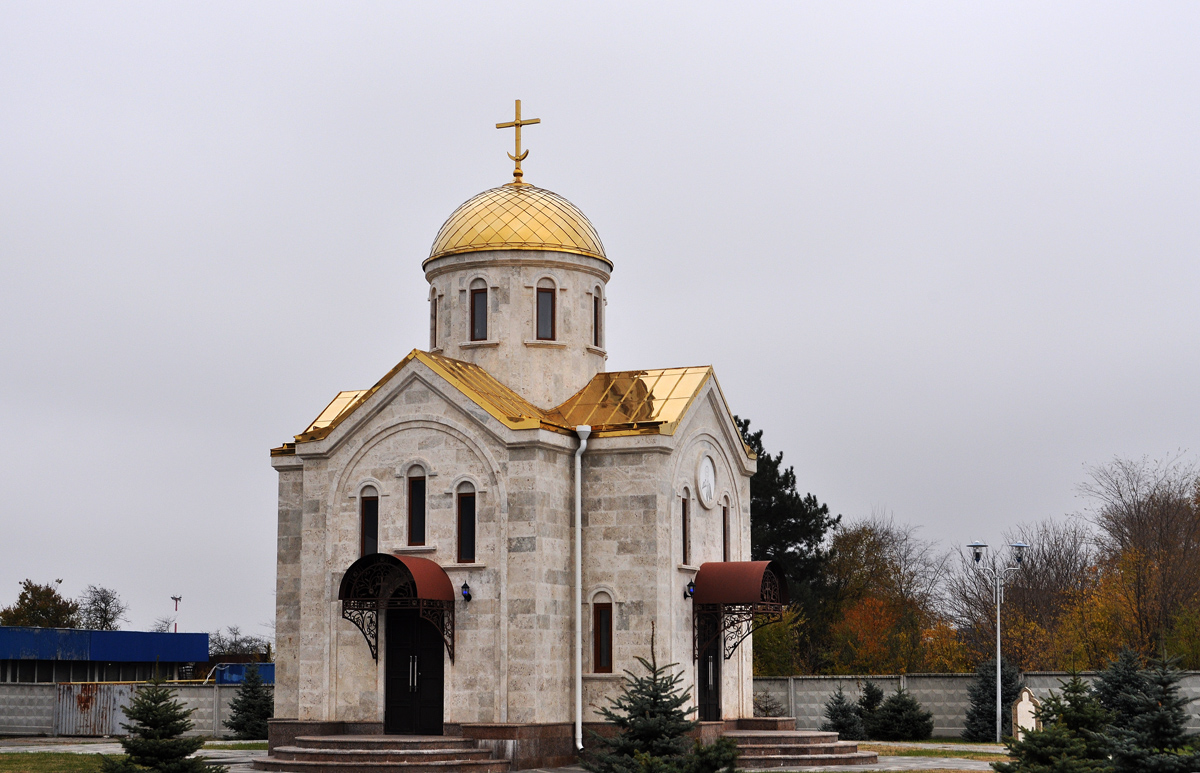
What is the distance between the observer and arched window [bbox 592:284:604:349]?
28156mm

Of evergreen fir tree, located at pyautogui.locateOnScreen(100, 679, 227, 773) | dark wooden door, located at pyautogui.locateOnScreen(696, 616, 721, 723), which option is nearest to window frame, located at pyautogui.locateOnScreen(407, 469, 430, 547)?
dark wooden door, located at pyautogui.locateOnScreen(696, 616, 721, 723)

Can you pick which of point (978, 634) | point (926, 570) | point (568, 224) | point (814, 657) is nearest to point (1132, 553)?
point (978, 634)

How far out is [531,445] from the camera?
946 inches

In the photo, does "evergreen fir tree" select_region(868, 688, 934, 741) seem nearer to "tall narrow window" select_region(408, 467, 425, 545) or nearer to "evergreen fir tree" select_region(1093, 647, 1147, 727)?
"evergreen fir tree" select_region(1093, 647, 1147, 727)

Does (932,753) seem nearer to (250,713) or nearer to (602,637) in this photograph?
(602,637)

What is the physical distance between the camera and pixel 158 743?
1789 centimetres

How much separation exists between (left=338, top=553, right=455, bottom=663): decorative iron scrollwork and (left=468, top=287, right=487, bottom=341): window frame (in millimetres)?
5542

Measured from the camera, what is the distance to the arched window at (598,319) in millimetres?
28156

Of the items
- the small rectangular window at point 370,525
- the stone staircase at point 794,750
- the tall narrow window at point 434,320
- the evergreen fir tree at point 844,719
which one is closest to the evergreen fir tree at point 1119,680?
the stone staircase at point 794,750

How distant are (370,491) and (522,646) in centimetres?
412

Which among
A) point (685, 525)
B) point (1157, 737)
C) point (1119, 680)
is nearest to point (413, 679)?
point (685, 525)

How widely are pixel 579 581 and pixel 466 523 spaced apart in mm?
2259

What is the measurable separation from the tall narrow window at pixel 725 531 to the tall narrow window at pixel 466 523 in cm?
575

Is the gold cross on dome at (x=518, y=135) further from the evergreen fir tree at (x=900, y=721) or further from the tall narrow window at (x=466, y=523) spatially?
the evergreen fir tree at (x=900, y=721)
